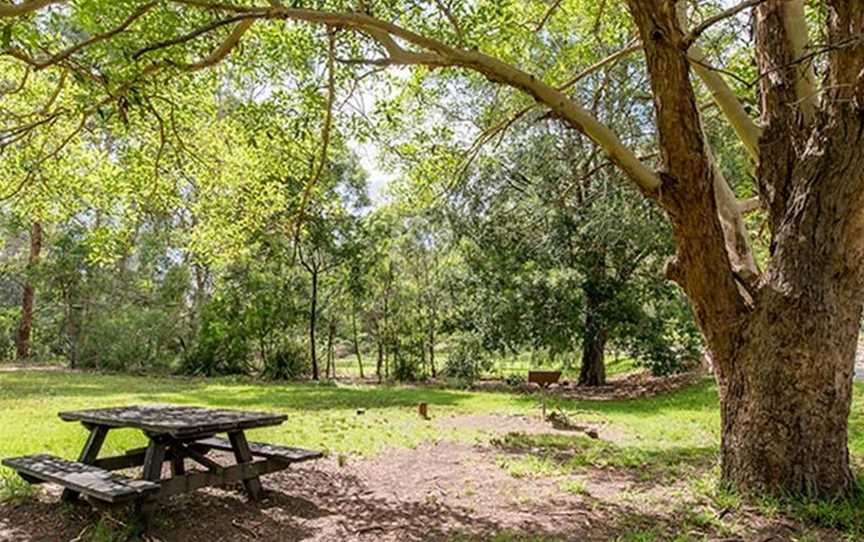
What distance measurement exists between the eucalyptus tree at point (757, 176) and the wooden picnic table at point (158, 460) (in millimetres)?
2430

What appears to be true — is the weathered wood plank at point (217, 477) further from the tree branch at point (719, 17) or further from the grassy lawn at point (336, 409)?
the tree branch at point (719, 17)

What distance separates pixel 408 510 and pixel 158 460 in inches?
69.6

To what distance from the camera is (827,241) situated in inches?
Result: 162

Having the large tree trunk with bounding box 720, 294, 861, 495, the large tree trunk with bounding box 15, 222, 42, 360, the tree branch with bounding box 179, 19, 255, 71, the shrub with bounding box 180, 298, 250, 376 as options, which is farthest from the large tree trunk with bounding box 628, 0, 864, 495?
the large tree trunk with bounding box 15, 222, 42, 360

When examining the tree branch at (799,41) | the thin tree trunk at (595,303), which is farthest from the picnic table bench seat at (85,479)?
the thin tree trunk at (595,303)

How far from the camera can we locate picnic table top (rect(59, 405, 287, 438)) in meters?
3.82

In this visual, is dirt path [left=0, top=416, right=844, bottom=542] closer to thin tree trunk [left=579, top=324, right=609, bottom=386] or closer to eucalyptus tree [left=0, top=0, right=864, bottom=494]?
eucalyptus tree [left=0, top=0, right=864, bottom=494]

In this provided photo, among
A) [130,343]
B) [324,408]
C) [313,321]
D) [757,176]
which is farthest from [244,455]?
[130,343]

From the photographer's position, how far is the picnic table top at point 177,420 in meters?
3.82

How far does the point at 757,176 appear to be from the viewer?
470 cm

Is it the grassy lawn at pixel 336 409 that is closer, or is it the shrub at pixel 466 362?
the grassy lawn at pixel 336 409

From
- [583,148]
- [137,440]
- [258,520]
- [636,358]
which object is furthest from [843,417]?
[583,148]

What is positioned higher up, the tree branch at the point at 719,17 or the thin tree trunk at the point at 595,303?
the tree branch at the point at 719,17

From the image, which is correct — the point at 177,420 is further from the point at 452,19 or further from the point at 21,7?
the point at 452,19
